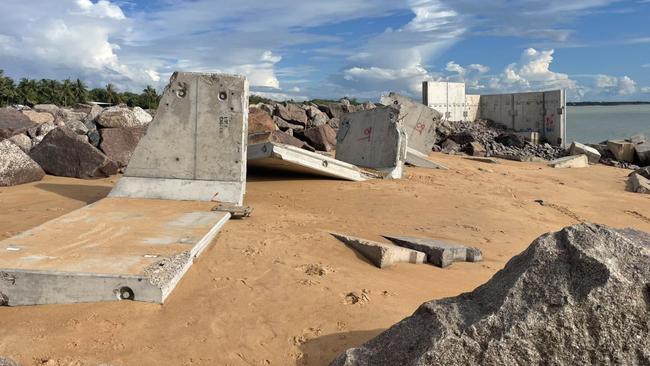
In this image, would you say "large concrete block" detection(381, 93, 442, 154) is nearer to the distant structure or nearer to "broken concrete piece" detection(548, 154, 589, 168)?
"broken concrete piece" detection(548, 154, 589, 168)

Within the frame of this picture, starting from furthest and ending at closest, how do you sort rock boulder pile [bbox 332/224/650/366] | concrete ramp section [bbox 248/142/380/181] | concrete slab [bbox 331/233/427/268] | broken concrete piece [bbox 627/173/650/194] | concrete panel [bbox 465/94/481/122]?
concrete panel [bbox 465/94/481/122]
broken concrete piece [bbox 627/173/650/194]
concrete ramp section [bbox 248/142/380/181]
concrete slab [bbox 331/233/427/268]
rock boulder pile [bbox 332/224/650/366]

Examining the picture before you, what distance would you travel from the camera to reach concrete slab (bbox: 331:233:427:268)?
15.2 feet

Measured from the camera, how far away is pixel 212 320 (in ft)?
10.8

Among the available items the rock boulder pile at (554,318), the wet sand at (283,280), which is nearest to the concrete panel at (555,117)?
Answer: the wet sand at (283,280)

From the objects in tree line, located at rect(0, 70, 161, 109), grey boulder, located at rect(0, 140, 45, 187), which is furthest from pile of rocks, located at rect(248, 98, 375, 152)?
tree line, located at rect(0, 70, 161, 109)

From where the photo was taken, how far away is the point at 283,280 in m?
4.00

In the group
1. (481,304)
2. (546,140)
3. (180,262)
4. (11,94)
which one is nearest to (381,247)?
(180,262)

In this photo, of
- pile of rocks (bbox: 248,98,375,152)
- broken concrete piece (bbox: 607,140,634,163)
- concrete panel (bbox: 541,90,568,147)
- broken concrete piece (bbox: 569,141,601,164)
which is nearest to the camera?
pile of rocks (bbox: 248,98,375,152)

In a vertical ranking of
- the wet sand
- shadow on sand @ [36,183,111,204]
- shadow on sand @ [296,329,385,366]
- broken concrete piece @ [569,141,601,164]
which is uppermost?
broken concrete piece @ [569,141,601,164]

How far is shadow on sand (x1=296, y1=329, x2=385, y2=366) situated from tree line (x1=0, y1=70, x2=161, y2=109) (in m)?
47.4

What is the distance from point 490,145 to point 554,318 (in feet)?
62.3

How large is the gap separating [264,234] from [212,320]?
196 cm

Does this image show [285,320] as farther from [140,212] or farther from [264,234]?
[140,212]

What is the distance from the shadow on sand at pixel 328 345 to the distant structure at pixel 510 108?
815 inches
